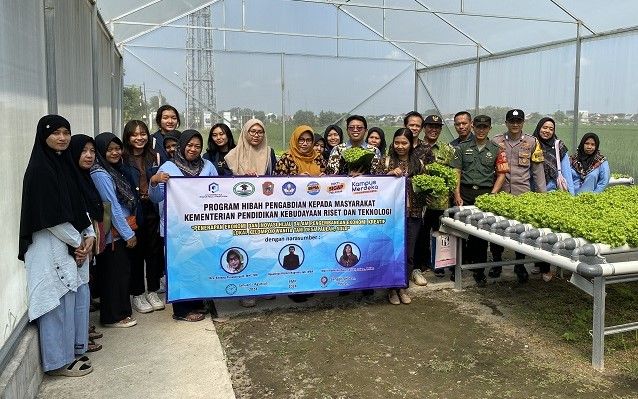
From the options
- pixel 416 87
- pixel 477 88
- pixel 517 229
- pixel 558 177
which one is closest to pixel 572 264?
pixel 517 229

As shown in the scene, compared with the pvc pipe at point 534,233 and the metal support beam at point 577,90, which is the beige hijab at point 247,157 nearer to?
the pvc pipe at point 534,233

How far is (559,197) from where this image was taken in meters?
4.89

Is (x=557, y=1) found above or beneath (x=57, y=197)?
above

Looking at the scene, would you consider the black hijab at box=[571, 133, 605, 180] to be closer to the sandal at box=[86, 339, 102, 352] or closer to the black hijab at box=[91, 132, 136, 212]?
the black hijab at box=[91, 132, 136, 212]

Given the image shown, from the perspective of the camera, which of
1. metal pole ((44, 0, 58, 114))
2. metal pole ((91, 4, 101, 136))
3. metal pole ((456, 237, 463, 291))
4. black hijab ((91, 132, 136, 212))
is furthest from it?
metal pole ((91, 4, 101, 136))

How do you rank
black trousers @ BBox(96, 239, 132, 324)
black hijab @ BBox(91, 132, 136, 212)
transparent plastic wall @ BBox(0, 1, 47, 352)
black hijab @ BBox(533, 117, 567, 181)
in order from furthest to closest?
black hijab @ BBox(533, 117, 567, 181), black trousers @ BBox(96, 239, 132, 324), black hijab @ BBox(91, 132, 136, 212), transparent plastic wall @ BBox(0, 1, 47, 352)

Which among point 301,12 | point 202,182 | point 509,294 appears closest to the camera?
point 202,182

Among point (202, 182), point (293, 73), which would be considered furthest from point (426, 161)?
point (293, 73)

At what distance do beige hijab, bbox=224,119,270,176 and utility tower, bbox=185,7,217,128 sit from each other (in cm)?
785

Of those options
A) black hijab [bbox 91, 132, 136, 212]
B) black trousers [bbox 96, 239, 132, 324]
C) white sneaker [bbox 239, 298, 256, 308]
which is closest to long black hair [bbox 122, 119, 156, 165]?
black hijab [bbox 91, 132, 136, 212]

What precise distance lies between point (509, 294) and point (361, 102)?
9495mm

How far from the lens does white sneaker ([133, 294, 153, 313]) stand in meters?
4.73

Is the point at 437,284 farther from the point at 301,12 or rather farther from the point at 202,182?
the point at 301,12

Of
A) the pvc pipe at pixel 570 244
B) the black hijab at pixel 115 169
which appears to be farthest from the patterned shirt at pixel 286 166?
the pvc pipe at pixel 570 244
